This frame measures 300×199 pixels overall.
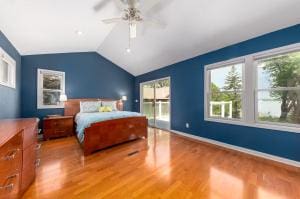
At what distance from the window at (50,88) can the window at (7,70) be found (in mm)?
973

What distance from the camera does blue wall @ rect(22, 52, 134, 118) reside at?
4125 mm

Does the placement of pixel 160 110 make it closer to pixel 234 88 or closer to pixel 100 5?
pixel 234 88

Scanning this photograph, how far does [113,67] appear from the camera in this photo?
238 inches

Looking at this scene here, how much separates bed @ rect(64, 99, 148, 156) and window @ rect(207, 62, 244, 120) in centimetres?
188

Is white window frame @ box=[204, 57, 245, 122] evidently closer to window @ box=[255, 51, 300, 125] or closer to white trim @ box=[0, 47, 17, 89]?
window @ box=[255, 51, 300, 125]

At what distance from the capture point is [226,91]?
3.51 meters

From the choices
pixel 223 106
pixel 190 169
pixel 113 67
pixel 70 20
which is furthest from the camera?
pixel 113 67

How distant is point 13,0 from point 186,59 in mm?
3750

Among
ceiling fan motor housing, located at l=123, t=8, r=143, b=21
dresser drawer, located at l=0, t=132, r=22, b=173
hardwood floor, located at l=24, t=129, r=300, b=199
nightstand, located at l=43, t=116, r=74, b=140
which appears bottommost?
hardwood floor, located at l=24, t=129, r=300, b=199

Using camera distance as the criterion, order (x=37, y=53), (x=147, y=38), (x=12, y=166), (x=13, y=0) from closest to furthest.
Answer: (x=12, y=166) < (x=13, y=0) < (x=147, y=38) < (x=37, y=53)

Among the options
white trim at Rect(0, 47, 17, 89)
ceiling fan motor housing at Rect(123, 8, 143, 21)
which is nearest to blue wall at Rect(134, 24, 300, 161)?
ceiling fan motor housing at Rect(123, 8, 143, 21)

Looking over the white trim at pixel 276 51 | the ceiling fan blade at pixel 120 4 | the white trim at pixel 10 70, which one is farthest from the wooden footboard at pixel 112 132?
the white trim at pixel 276 51

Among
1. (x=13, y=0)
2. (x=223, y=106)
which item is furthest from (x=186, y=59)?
(x=13, y=0)

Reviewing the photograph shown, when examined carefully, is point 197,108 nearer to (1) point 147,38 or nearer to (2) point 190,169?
(2) point 190,169
